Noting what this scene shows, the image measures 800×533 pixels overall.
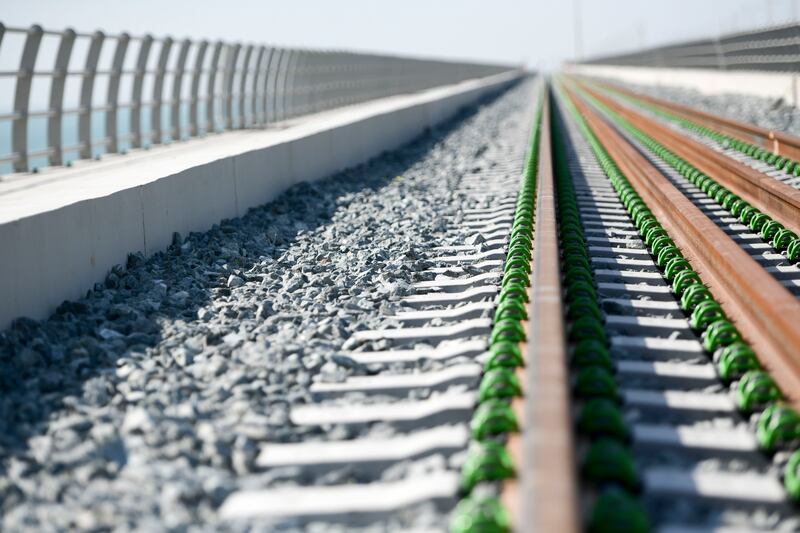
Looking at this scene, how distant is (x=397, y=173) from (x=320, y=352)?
8.97 meters

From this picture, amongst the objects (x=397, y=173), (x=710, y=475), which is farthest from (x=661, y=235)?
(x=397, y=173)

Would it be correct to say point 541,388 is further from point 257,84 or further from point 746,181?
point 257,84

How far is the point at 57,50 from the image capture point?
11.7m

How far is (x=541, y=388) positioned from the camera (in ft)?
11.1

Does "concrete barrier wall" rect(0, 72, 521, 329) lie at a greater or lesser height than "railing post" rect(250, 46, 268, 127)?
lesser

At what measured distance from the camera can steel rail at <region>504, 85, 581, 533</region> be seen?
2559 mm

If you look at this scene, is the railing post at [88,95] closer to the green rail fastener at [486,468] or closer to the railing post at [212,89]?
the railing post at [212,89]

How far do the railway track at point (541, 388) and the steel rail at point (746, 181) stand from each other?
0.21 feet

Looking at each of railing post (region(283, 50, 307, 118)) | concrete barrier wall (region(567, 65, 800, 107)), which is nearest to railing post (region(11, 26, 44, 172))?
railing post (region(283, 50, 307, 118))

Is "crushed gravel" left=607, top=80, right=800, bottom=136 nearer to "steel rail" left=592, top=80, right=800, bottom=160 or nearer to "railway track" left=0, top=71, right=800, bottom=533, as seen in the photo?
"steel rail" left=592, top=80, right=800, bottom=160

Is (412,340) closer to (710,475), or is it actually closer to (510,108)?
(710,475)

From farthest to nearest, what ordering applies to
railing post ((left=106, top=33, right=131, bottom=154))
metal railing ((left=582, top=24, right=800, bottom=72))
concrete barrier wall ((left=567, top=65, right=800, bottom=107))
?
metal railing ((left=582, top=24, right=800, bottom=72)) < concrete barrier wall ((left=567, top=65, right=800, bottom=107)) < railing post ((left=106, top=33, right=131, bottom=154))

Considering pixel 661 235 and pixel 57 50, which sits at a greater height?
pixel 57 50

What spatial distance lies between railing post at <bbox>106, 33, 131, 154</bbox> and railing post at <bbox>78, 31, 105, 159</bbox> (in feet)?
2.01
